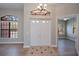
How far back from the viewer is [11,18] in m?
2.58

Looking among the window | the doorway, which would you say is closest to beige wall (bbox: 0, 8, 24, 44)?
the window

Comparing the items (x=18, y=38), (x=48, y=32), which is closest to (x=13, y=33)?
(x=18, y=38)

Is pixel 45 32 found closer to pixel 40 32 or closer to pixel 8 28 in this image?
pixel 40 32

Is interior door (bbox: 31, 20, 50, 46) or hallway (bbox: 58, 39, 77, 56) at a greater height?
interior door (bbox: 31, 20, 50, 46)

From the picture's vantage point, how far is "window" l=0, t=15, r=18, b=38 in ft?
7.70

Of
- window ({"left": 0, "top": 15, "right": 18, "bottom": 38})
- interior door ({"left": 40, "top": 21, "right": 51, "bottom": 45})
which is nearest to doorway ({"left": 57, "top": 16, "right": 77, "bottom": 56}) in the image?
interior door ({"left": 40, "top": 21, "right": 51, "bottom": 45})

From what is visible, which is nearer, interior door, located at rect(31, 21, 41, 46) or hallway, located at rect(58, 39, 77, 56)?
interior door, located at rect(31, 21, 41, 46)

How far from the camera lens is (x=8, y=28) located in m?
2.36

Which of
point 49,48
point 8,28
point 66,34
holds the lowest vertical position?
point 49,48

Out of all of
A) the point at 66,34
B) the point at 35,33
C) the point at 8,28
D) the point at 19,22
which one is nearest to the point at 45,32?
the point at 35,33

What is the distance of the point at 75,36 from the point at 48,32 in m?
0.62

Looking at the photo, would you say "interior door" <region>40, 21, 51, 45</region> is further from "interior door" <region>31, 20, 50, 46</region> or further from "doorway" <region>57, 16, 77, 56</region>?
"doorway" <region>57, 16, 77, 56</region>

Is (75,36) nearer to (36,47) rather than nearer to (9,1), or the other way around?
(36,47)

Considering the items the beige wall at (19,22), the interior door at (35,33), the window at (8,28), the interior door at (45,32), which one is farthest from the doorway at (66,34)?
the window at (8,28)
